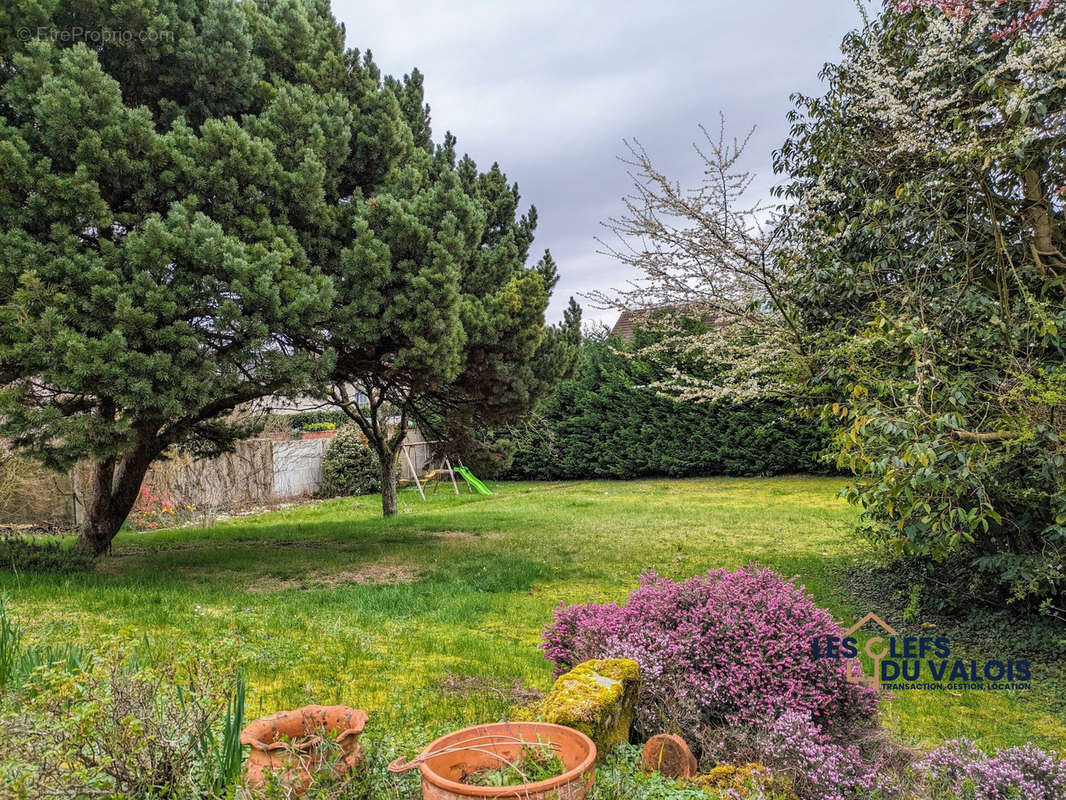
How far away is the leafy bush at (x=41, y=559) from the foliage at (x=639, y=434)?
8998 mm

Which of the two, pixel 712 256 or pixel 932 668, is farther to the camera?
pixel 712 256

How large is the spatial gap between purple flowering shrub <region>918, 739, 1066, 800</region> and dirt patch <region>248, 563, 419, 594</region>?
4.91 m

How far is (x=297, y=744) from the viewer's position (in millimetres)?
2072

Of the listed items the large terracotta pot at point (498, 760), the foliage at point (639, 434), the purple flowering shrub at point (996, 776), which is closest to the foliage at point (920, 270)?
the purple flowering shrub at point (996, 776)

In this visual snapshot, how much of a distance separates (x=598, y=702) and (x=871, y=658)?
256 centimetres

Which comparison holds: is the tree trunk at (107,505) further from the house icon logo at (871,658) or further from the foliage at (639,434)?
the foliage at (639,434)

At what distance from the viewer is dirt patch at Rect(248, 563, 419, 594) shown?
6.32 meters

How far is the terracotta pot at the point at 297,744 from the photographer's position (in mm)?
1915

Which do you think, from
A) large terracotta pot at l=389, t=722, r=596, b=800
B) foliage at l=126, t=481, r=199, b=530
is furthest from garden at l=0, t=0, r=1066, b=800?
foliage at l=126, t=481, r=199, b=530

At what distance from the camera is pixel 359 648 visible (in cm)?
423

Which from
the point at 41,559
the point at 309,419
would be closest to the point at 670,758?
the point at 41,559

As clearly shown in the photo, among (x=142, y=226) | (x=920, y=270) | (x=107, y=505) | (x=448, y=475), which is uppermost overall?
(x=142, y=226)

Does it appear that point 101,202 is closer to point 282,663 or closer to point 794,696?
point 282,663

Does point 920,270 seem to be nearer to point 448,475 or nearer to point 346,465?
point 346,465
